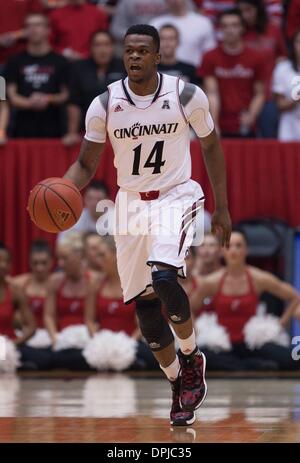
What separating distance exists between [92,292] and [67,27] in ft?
12.7

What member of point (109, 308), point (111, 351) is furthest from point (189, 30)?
point (111, 351)

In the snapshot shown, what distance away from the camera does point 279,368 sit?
1189 cm

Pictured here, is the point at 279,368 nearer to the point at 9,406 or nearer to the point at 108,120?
the point at 9,406

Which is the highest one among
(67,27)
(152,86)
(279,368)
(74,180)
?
(67,27)

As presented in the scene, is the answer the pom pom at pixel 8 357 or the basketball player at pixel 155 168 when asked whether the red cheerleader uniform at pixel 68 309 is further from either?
the basketball player at pixel 155 168

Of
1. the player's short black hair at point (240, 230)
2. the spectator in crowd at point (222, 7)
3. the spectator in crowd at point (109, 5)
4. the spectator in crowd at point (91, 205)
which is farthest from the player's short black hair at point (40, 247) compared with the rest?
the spectator in crowd at point (222, 7)

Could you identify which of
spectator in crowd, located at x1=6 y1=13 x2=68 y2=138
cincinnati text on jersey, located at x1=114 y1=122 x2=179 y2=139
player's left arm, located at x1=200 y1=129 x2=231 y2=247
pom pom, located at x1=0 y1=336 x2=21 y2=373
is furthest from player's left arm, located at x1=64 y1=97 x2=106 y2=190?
spectator in crowd, located at x1=6 y1=13 x2=68 y2=138

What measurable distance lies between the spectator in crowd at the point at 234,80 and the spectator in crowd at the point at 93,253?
82.9 inches

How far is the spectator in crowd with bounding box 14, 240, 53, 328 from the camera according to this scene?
41.1 ft

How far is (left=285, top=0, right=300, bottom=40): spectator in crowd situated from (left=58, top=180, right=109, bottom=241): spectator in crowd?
129 inches

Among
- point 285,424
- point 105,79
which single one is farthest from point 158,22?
point 285,424
